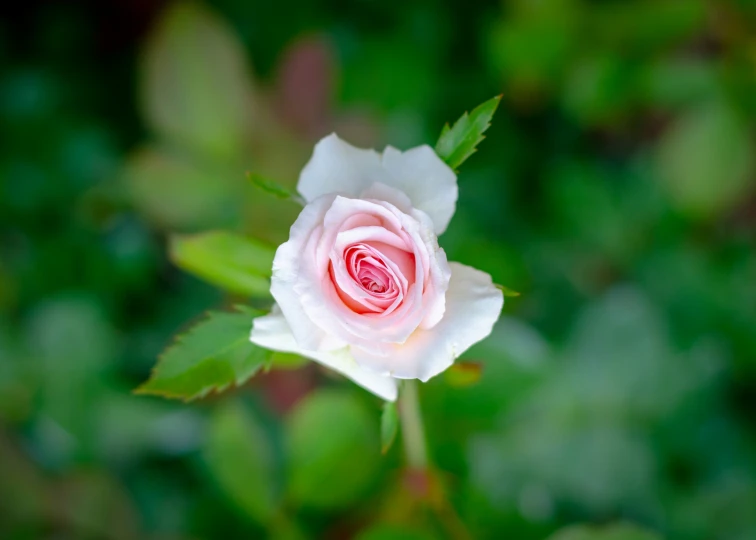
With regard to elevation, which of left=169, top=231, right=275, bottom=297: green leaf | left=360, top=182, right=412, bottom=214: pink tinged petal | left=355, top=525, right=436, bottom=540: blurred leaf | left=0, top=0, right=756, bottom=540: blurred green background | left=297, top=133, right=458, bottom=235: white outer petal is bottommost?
left=355, top=525, right=436, bottom=540: blurred leaf

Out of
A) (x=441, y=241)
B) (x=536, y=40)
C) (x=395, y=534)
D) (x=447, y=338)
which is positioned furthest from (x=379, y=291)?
(x=536, y=40)

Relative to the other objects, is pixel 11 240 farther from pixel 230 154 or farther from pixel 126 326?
pixel 230 154

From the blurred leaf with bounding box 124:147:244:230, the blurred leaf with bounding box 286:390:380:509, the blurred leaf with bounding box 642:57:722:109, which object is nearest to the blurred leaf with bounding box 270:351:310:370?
the blurred leaf with bounding box 286:390:380:509

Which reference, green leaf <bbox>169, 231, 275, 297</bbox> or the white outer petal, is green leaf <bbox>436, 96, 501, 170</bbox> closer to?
the white outer petal

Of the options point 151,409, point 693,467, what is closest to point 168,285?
point 151,409

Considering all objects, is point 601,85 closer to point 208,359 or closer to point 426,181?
point 426,181

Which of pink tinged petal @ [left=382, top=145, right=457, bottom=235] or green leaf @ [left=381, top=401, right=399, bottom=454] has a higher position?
pink tinged petal @ [left=382, top=145, right=457, bottom=235]
